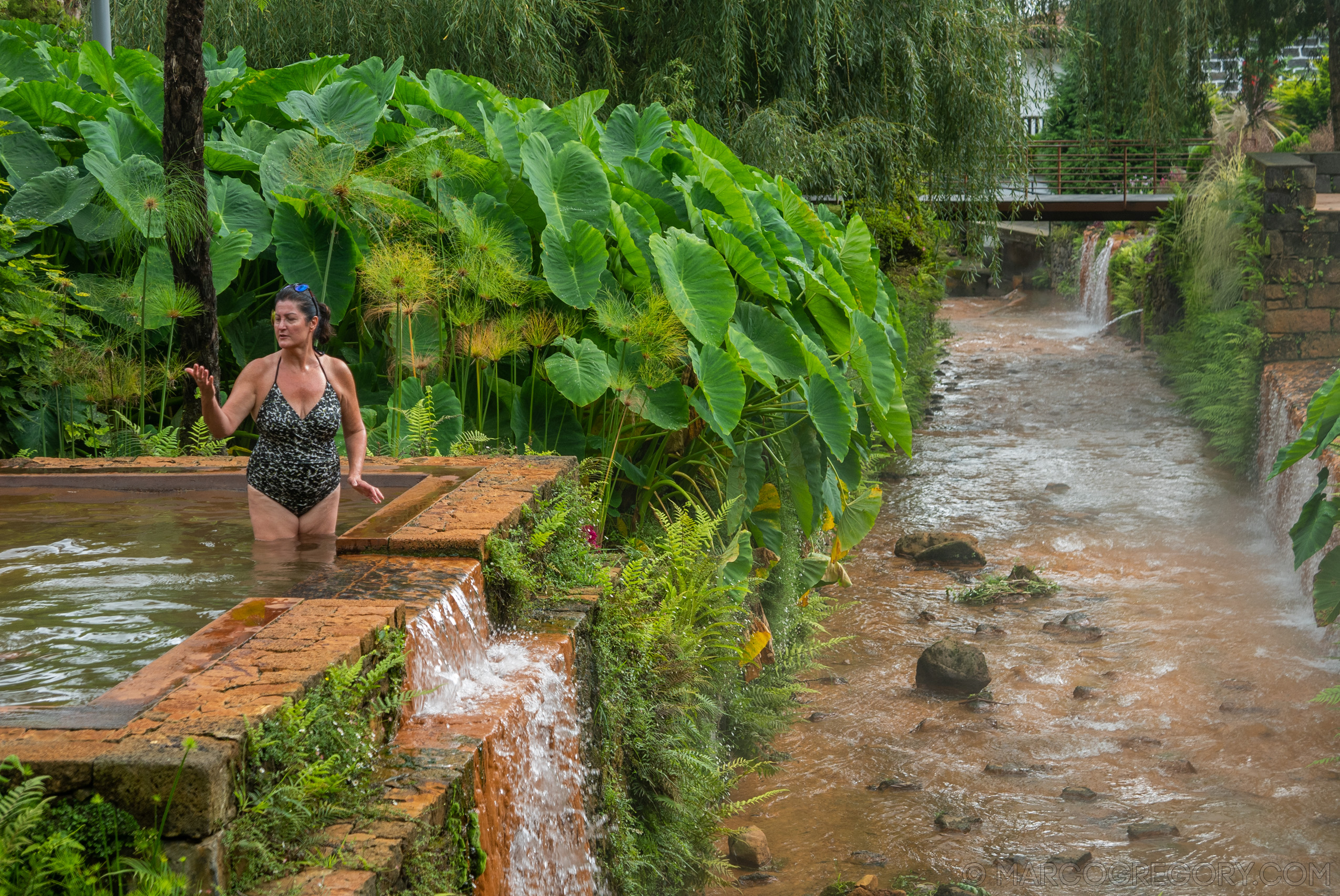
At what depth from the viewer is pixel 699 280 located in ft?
17.7

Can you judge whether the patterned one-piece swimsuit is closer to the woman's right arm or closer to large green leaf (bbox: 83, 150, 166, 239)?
the woman's right arm

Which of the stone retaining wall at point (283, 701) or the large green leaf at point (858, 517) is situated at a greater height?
the stone retaining wall at point (283, 701)

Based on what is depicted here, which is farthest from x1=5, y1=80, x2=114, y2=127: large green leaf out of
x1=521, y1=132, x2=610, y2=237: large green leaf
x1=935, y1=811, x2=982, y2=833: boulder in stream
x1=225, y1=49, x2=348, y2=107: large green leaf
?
x1=935, y1=811, x2=982, y2=833: boulder in stream

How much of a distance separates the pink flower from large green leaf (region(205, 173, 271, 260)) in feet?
7.65

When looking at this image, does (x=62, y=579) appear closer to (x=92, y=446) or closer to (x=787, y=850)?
(x=92, y=446)

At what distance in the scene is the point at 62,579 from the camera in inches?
136

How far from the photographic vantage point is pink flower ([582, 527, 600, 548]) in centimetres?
457

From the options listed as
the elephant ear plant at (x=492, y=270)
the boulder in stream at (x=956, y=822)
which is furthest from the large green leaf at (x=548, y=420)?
the boulder in stream at (x=956, y=822)

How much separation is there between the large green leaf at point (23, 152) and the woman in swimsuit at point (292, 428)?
257 centimetres

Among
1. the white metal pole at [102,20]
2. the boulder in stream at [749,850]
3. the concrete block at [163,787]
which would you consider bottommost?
the boulder in stream at [749,850]

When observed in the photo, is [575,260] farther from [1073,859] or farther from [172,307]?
[1073,859]

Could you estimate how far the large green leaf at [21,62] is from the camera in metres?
6.89

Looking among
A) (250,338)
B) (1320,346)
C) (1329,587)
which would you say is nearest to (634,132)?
(250,338)

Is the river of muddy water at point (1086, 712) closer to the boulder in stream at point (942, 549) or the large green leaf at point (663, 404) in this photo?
the boulder in stream at point (942, 549)
